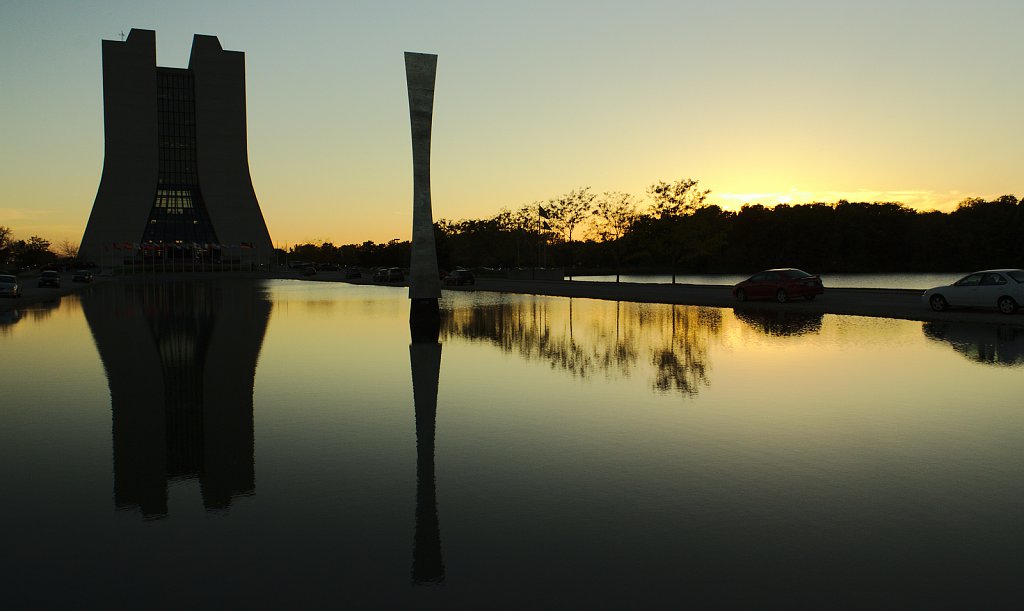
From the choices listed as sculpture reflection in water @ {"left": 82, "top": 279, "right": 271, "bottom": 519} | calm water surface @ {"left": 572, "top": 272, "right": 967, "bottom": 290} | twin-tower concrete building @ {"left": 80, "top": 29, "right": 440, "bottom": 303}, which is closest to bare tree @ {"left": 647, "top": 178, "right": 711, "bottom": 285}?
calm water surface @ {"left": 572, "top": 272, "right": 967, "bottom": 290}

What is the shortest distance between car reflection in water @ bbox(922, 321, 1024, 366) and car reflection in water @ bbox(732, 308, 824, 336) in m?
3.04

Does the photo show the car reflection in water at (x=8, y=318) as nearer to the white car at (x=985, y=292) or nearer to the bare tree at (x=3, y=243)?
the white car at (x=985, y=292)

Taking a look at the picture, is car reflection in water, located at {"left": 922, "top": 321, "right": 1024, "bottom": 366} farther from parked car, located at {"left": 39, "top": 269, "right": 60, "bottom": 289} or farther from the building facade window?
the building facade window

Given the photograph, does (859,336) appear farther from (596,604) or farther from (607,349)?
(596,604)

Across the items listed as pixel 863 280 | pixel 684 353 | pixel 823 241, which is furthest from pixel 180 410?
pixel 823 241

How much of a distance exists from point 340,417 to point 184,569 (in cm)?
481

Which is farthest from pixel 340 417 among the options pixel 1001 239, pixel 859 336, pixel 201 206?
pixel 201 206

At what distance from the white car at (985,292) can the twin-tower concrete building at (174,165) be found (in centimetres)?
11726

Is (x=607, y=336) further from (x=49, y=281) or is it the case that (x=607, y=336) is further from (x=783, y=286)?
(x=49, y=281)

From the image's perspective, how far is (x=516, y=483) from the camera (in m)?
6.60

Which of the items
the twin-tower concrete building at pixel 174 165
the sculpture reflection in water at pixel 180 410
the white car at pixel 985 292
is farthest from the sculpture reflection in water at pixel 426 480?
the twin-tower concrete building at pixel 174 165

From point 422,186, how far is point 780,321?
12227 millimetres

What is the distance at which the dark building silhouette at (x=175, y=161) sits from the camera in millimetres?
131500

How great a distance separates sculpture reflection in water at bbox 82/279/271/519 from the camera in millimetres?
6770
